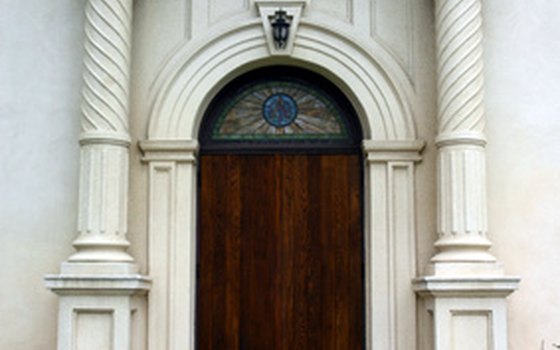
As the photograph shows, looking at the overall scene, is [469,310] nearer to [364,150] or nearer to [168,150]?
[364,150]

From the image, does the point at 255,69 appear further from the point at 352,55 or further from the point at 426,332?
the point at 426,332

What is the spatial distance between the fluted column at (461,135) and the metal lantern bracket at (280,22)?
1.31 metres

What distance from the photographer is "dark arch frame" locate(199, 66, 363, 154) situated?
334 inches

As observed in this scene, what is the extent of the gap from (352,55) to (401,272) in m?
2.04

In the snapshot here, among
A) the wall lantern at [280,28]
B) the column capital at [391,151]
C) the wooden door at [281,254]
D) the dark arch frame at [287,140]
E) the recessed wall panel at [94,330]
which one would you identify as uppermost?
the wall lantern at [280,28]

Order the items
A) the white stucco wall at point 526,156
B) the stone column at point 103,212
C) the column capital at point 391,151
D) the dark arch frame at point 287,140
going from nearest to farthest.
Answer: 1. the stone column at point 103,212
2. the white stucco wall at point 526,156
3. the column capital at point 391,151
4. the dark arch frame at point 287,140

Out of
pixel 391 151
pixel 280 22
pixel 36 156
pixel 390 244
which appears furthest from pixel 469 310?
pixel 36 156

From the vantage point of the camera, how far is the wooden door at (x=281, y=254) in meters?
8.23

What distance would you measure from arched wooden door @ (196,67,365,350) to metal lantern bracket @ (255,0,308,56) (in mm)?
561

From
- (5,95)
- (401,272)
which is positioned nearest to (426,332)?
(401,272)

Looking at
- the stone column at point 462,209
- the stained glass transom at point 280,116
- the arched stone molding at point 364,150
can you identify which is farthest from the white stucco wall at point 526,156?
the stained glass transom at point 280,116

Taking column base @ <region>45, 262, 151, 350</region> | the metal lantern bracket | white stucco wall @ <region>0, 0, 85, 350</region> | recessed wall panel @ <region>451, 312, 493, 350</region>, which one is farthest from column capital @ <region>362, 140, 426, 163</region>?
white stucco wall @ <region>0, 0, 85, 350</region>

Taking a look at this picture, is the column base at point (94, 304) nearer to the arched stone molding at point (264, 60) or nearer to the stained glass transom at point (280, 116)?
the arched stone molding at point (264, 60)

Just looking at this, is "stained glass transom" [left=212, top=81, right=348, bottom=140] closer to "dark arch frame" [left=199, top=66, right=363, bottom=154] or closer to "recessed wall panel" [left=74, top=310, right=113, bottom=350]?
"dark arch frame" [left=199, top=66, right=363, bottom=154]
